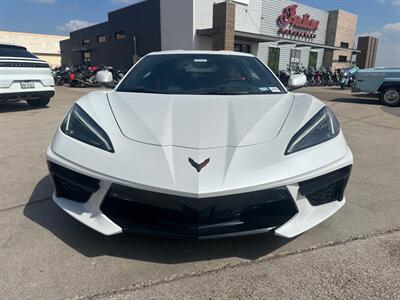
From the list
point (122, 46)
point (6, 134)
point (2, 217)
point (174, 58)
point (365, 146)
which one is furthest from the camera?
point (122, 46)

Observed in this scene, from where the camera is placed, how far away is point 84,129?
2088 mm

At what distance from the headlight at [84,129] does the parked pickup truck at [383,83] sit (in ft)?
34.1

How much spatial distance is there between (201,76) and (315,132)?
4.36 feet

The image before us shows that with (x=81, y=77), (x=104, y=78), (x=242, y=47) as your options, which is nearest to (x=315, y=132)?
(x=104, y=78)

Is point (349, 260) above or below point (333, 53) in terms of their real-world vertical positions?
below

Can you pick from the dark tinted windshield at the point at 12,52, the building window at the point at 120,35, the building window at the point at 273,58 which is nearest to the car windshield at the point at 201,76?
the dark tinted windshield at the point at 12,52

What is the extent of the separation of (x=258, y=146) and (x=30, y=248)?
5.36ft

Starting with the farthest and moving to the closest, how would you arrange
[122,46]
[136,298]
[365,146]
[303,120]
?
[122,46] → [365,146] → [303,120] → [136,298]

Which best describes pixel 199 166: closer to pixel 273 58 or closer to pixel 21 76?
pixel 21 76

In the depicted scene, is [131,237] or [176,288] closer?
[176,288]

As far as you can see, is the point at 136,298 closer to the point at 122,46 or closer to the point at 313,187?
the point at 313,187

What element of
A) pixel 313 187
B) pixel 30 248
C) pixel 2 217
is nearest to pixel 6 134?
pixel 2 217

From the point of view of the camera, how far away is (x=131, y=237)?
214 centimetres

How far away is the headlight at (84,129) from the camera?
1.95 meters
